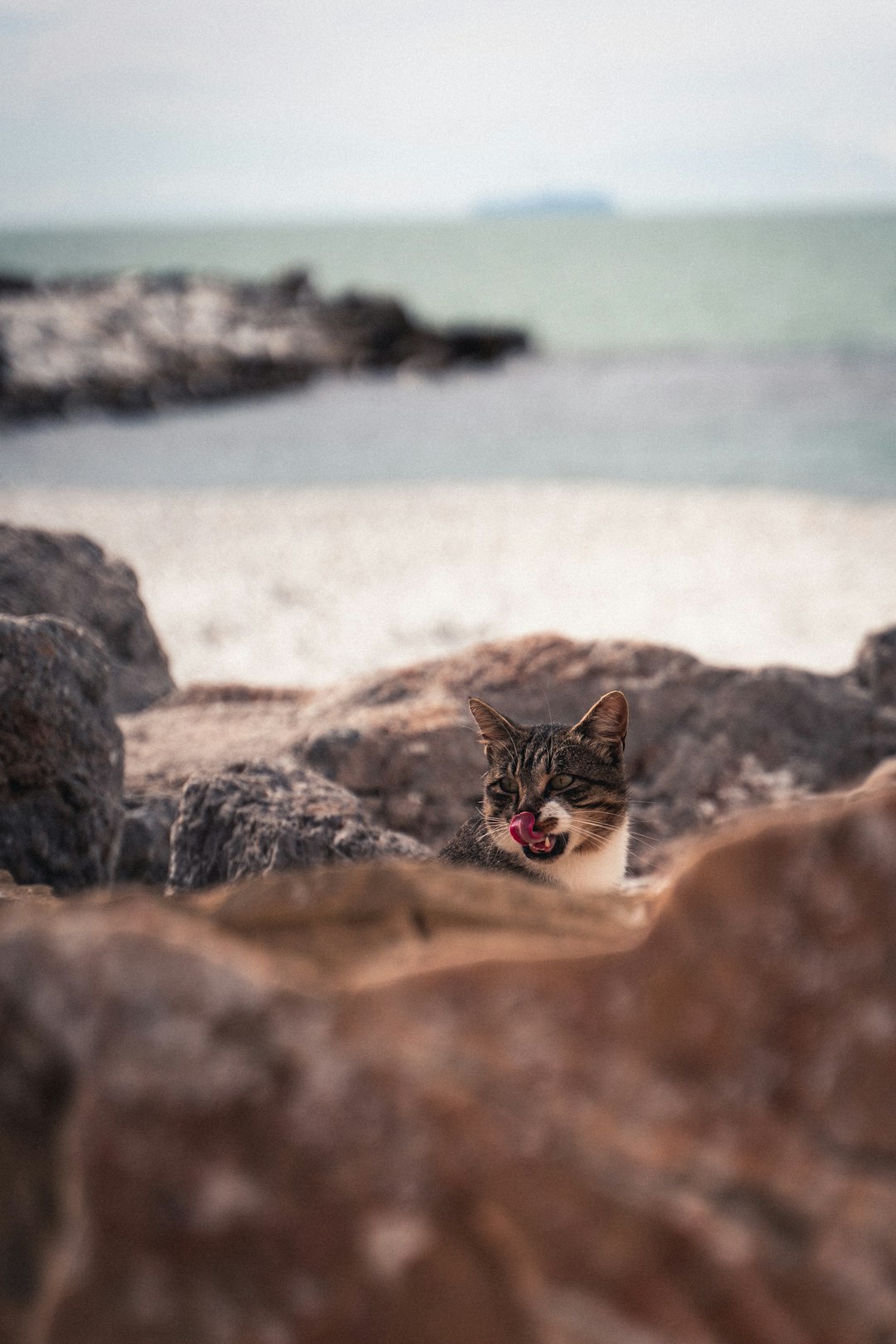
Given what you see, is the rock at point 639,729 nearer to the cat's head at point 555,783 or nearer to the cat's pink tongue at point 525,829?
the cat's head at point 555,783

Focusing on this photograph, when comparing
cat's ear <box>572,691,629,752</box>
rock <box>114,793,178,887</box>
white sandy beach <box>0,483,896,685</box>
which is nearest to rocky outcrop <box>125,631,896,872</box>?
rock <box>114,793,178,887</box>

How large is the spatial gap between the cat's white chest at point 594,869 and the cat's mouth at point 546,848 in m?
0.03

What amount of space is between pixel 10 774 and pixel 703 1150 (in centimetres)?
252

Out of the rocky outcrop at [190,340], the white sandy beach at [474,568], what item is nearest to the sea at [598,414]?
the rocky outcrop at [190,340]

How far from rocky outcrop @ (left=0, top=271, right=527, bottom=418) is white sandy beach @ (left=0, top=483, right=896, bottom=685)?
6350mm

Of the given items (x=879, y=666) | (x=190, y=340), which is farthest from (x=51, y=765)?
(x=190, y=340)

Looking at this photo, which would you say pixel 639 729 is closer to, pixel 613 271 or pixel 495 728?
pixel 495 728

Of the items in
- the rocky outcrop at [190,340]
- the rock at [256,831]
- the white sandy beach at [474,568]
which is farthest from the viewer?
the rocky outcrop at [190,340]

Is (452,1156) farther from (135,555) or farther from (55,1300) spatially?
(135,555)

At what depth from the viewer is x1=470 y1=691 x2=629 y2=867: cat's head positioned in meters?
3.01

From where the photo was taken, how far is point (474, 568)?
31.1 feet

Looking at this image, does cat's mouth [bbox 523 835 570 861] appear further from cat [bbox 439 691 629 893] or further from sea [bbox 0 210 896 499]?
sea [bbox 0 210 896 499]

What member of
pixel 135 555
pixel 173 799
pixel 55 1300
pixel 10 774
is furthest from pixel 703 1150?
pixel 135 555

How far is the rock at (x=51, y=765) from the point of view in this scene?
309cm
